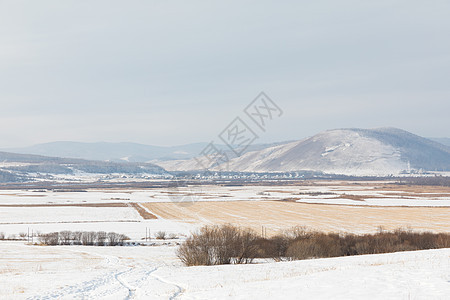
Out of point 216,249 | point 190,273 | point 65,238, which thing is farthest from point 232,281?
point 65,238

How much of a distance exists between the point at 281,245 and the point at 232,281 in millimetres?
18574

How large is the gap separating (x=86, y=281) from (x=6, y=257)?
16616 millimetres

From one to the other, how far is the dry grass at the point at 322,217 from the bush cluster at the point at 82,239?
1786 cm

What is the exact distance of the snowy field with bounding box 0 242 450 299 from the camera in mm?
16094

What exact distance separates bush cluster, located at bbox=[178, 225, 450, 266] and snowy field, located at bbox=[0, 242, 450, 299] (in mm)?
2423

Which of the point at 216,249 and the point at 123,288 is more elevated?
the point at 123,288

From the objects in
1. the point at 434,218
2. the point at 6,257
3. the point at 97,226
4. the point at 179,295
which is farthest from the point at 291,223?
the point at 179,295

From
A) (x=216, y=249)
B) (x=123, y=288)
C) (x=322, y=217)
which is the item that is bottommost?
(x=322, y=217)

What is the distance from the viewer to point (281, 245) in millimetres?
39250

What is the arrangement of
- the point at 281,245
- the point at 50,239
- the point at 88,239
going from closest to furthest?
the point at 281,245
the point at 50,239
the point at 88,239

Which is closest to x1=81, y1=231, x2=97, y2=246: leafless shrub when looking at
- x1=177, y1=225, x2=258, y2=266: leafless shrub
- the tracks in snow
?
x1=177, y1=225, x2=258, y2=266: leafless shrub

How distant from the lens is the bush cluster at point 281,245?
110 ft

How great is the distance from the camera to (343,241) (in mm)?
41438

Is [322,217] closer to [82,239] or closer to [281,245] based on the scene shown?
[281,245]
